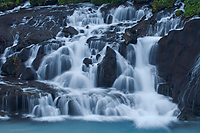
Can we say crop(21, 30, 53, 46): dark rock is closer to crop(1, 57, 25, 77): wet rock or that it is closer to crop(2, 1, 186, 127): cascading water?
crop(2, 1, 186, 127): cascading water

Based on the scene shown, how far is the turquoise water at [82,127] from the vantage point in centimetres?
1010

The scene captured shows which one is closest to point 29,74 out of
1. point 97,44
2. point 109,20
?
point 97,44

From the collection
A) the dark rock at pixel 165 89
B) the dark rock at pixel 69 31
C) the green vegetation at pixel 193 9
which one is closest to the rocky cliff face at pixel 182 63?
the dark rock at pixel 165 89

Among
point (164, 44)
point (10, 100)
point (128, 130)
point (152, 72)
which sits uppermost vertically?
point (164, 44)

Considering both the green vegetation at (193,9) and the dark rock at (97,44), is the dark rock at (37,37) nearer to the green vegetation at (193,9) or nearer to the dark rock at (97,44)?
the dark rock at (97,44)

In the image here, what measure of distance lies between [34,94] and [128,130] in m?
5.17

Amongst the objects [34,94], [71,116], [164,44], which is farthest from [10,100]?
[164,44]

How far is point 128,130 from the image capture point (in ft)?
33.5

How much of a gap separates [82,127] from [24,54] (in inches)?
335

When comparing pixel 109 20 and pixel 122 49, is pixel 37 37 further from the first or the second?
pixel 122 49

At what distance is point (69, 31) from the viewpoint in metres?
19.3

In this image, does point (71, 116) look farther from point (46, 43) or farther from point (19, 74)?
point (46, 43)

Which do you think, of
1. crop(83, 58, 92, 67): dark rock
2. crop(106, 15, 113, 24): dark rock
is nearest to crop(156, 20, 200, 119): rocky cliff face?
crop(83, 58, 92, 67): dark rock

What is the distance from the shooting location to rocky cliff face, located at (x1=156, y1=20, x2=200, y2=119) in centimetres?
1201
